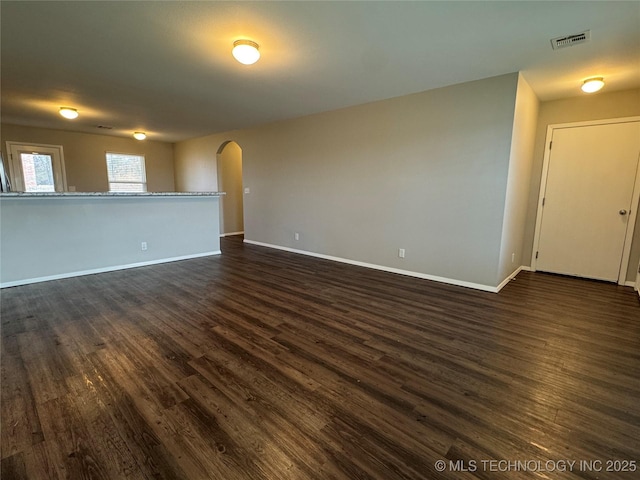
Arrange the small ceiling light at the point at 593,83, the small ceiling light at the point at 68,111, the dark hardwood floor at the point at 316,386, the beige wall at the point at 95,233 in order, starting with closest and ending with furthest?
the dark hardwood floor at the point at 316,386 → the small ceiling light at the point at 593,83 → the beige wall at the point at 95,233 → the small ceiling light at the point at 68,111

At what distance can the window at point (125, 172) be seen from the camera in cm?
753

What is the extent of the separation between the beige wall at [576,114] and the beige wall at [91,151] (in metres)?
8.72

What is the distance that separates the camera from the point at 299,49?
108 inches

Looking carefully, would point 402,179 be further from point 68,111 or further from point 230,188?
point 68,111

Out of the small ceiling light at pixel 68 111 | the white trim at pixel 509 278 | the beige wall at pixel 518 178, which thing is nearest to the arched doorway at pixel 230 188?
the small ceiling light at pixel 68 111

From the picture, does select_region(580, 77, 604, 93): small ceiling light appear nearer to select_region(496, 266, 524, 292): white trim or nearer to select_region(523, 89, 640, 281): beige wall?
select_region(523, 89, 640, 281): beige wall

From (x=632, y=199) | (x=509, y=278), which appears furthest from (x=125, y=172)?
(x=632, y=199)

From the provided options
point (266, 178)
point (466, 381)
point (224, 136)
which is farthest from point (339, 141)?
point (466, 381)

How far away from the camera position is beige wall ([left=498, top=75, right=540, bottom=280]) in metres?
3.39

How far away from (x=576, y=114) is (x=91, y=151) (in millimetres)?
9584

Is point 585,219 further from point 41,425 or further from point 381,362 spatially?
point 41,425

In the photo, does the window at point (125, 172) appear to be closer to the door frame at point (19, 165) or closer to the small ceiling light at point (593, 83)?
the door frame at point (19, 165)

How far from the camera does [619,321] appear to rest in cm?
280

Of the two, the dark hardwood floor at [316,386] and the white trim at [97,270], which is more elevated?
the white trim at [97,270]
